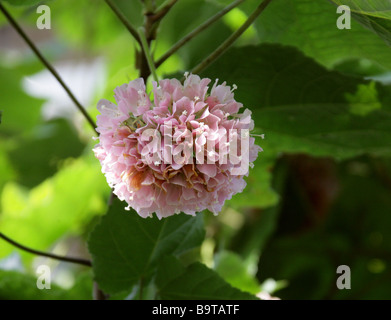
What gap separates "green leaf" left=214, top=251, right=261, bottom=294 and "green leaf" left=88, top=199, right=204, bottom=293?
0.17 metres

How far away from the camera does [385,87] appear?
0.55 meters

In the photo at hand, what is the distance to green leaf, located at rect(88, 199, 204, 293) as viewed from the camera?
50cm

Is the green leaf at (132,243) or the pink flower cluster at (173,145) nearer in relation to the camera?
the pink flower cluster at (173,145)

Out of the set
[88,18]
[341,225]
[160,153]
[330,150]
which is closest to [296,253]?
[341,225]

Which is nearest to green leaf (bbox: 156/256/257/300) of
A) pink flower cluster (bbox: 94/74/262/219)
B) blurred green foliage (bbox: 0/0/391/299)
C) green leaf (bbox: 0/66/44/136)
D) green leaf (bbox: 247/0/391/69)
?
blurred green foliage (bbox: 0/0/391/299)

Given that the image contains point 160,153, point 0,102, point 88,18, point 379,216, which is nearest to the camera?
point 160,153

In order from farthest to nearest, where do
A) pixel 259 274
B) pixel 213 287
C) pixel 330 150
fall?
pixel 259 274 < pixel 330 150 < pixel 213 287

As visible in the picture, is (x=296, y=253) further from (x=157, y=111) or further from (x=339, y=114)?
(x=157, y=111)

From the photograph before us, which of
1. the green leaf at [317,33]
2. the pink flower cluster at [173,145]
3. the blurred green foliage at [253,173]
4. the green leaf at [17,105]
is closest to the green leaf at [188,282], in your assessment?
the blurred green foliage at [253,173]

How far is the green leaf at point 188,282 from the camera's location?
500 millimetres

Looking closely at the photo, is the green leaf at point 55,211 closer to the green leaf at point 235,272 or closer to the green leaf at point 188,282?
the green leaf at point 235,272

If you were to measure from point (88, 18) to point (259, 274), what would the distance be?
825 millimetres

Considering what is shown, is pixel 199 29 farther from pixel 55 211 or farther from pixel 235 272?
pixel 55 211

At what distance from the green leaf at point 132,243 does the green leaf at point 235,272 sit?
17 cm
